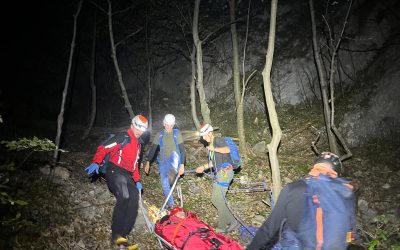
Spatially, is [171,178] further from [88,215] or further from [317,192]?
[317,192]

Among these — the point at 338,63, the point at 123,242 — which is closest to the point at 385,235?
the point at 123,242

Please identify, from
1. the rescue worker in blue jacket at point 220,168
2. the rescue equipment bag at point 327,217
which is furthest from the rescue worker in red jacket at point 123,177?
the rescue equipment bag at point 327,217

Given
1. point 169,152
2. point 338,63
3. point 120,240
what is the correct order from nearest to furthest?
point 120,240, point 169,152, point 338,63

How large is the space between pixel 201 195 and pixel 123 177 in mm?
3849

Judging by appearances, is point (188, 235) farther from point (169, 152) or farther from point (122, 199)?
point (169, 152)

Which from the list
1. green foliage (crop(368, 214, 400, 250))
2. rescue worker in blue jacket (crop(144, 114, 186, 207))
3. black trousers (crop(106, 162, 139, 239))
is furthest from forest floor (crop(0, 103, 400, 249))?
rescue worker in blue jacket (crop(144, 114, 186, 207))

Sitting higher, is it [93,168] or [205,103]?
[205,103]

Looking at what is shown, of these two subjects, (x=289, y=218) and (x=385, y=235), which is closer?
(x=289, y=218)

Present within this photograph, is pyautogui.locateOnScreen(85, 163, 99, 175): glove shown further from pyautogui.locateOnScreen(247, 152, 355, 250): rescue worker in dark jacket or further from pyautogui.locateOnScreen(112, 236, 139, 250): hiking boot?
pyautogui.locateOnScreen(247, 152, 355, 250): rescue worker in dark jacket

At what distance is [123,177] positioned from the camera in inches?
268

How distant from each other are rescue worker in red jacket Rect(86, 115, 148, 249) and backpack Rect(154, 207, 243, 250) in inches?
29.5

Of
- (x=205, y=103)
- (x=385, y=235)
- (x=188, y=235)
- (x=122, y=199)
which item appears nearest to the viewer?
(x=188, y=235)

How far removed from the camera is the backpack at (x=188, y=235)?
5625 millimetres

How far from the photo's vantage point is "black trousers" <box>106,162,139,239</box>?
6.52m
